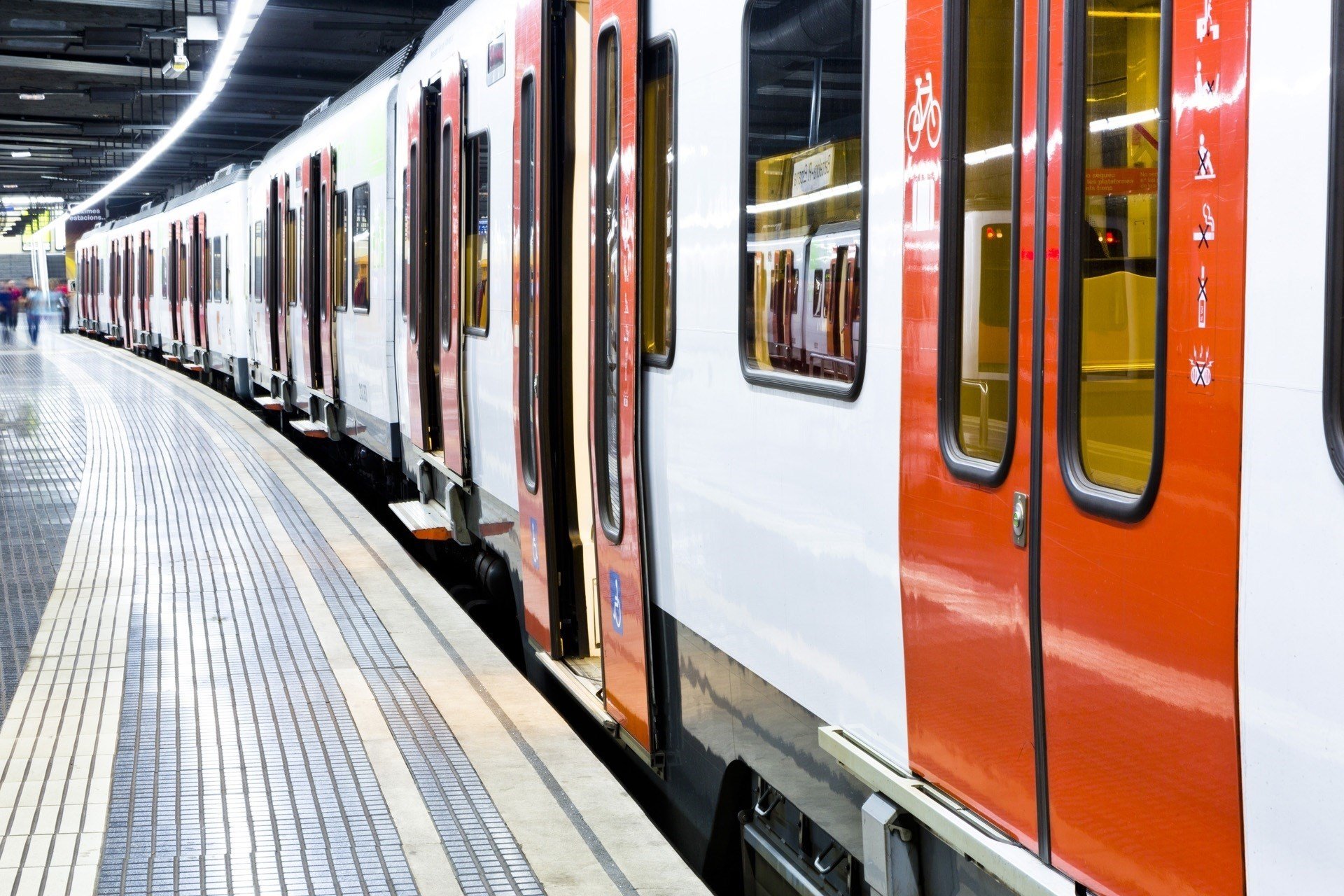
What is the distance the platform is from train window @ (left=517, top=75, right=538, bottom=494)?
925 mm

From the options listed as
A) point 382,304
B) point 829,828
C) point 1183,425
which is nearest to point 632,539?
point 829,828

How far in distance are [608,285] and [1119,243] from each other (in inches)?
105

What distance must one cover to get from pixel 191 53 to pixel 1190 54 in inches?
824

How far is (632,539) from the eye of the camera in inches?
178

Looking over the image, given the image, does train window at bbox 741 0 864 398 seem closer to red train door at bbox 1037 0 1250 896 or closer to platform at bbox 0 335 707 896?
red train door at bbox 1037 0 1250 896

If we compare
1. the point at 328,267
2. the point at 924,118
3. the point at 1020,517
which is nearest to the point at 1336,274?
the point at 1020,517

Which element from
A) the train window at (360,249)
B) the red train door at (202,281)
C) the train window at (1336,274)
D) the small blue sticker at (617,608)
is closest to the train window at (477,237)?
the small blue sticker at (617,608)

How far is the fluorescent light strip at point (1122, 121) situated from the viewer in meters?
2.18

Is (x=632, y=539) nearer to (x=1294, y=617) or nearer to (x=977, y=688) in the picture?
(x=977, y=688)

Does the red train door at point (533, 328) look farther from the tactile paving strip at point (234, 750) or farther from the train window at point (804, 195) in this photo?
the train window at point (804, 195)

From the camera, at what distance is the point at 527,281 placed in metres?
5.66

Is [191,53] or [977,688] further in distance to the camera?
[191,53]

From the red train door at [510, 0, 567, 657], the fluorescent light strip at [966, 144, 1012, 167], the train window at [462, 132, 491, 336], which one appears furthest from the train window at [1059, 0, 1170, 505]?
the train window at [462, 132, 491, 336]

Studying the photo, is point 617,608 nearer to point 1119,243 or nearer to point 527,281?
point 527,281
